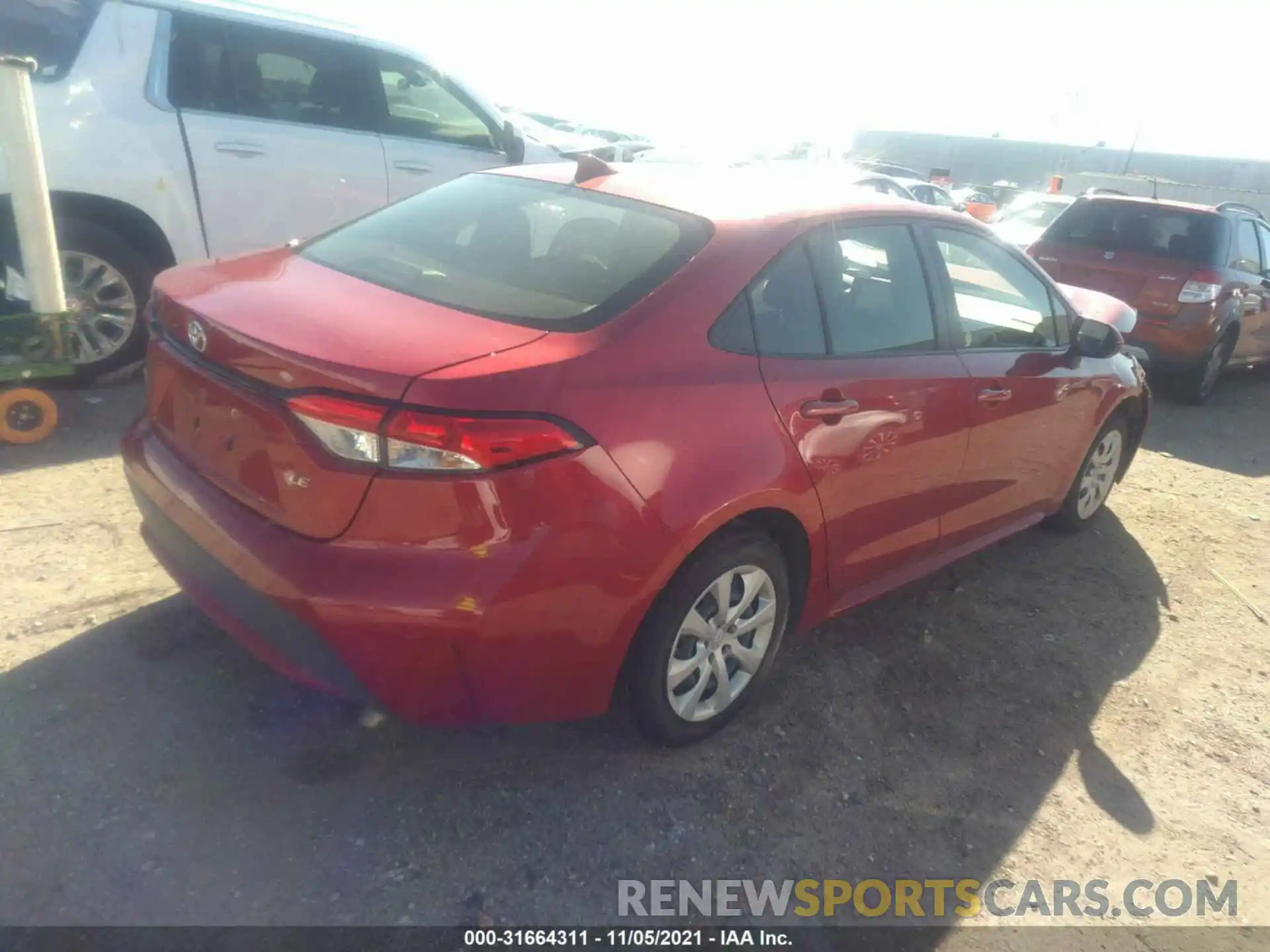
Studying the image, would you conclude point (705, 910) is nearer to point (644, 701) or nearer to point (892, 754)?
point (644, 701)

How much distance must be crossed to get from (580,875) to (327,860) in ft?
2.02

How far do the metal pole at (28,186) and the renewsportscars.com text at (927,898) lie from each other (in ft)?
12.2

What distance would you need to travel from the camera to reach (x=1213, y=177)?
32281mm

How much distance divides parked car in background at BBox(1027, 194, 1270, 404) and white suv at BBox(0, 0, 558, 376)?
17.1ft

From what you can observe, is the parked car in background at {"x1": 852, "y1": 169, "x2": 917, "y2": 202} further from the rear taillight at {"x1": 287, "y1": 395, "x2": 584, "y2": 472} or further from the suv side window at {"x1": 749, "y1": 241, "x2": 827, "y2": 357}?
the rear taillight at {"x1": 287, "y1": 395, "x2": 584, "y2": 472}

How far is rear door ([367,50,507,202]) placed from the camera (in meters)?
5.85

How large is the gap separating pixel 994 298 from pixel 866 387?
3.81 ft

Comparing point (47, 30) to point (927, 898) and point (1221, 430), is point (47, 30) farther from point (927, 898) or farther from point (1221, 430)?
point (1221, 430)

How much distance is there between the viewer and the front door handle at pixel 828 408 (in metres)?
2.78

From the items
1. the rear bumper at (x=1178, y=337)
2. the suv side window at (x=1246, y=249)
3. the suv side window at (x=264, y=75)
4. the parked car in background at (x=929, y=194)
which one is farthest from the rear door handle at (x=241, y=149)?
the parked car in background at (x=929, y=194)

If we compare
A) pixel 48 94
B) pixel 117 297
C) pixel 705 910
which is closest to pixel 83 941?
pixel 705 910

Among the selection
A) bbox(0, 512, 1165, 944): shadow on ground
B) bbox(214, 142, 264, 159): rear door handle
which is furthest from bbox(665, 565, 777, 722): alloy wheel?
bbox(214, 142, 264, 159): rear door handle

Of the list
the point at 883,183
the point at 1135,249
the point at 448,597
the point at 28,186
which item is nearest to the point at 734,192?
the point at 448,597

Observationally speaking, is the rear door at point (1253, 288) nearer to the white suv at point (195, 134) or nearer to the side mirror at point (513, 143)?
the side mirror at point (513, 143)
